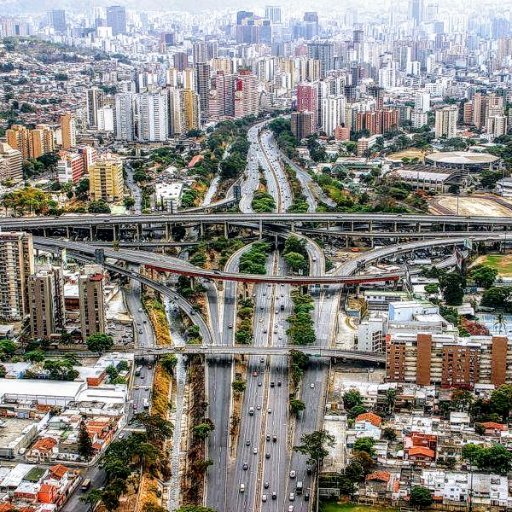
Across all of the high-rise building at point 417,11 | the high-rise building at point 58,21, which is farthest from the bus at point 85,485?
the high-rise building at point 417,11

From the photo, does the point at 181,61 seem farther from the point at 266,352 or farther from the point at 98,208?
the point at 266,352

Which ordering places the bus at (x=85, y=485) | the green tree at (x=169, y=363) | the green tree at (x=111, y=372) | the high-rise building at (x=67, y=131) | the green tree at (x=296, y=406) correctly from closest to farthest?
the bus at (x=85, y=485), the green tree at (x=296, y=406), the green tree at (x=111, y=372), the green tree at (x=169, y=363), the high-rise building at (x=67, y=131)

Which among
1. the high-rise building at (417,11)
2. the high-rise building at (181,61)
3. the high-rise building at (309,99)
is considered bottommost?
the high-rise building at (309,99)

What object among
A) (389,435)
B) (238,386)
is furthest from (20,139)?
(389,435)

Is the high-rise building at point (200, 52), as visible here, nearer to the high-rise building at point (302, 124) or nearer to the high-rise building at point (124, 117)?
the high-rise building at point (302, 124)

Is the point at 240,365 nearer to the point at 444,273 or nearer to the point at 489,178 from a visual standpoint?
the point at 444,273
